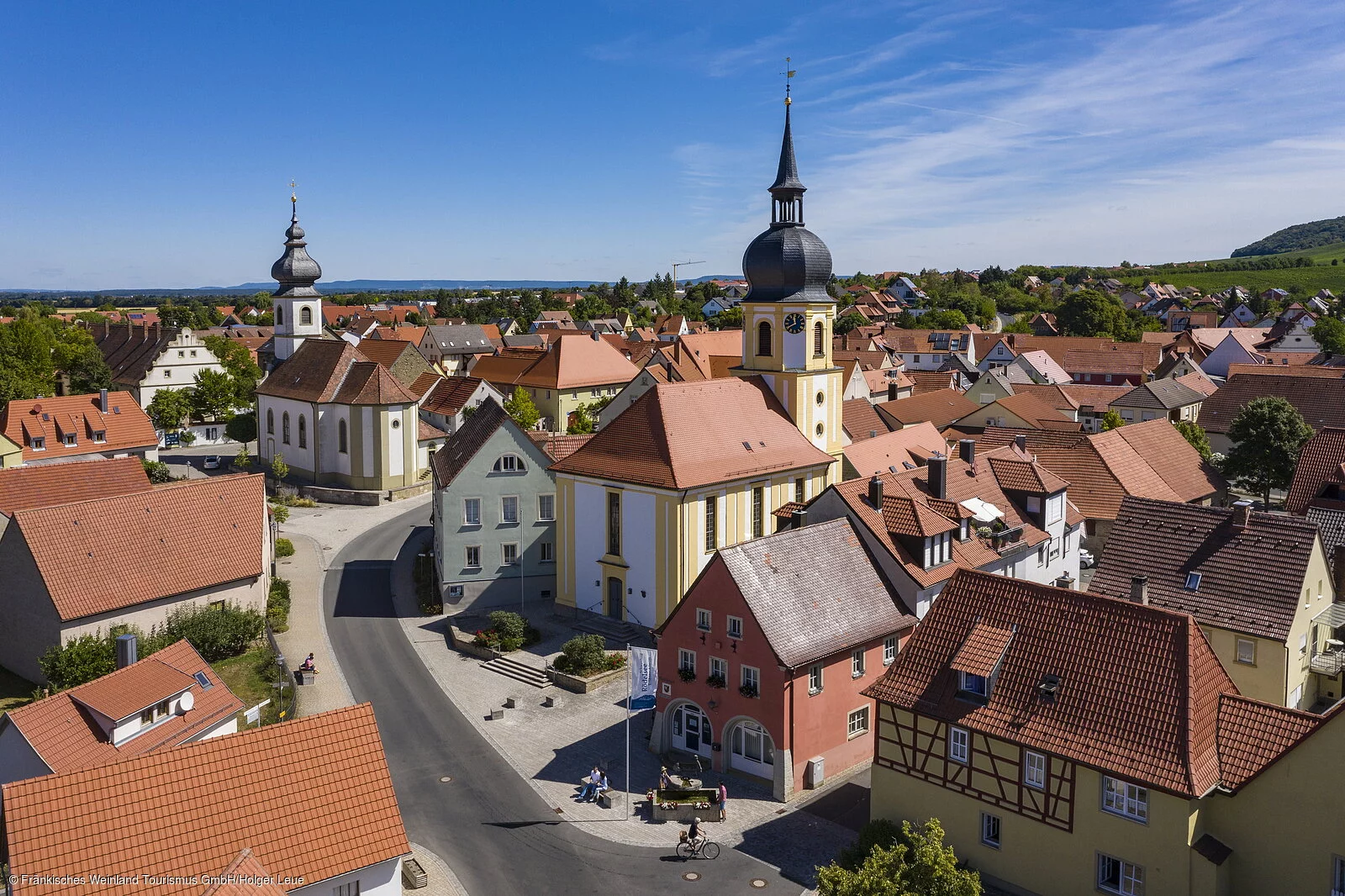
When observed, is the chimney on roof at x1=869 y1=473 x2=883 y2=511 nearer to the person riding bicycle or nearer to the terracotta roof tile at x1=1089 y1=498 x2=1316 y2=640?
the terracotta roof tile at x1=1089 y1=498 x2=1316 y2=640

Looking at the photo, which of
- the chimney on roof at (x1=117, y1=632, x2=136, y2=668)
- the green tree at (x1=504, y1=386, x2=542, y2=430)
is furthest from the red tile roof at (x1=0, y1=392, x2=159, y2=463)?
the chimney on roof at (x1=117, y1=632, x2=136, y2=668)

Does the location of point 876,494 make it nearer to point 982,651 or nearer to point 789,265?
point 982,651

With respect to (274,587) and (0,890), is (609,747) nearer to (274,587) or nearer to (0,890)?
(0,890)

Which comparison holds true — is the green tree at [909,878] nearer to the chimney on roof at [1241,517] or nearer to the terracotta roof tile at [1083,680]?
the terracotta roof tile at [1083,680]

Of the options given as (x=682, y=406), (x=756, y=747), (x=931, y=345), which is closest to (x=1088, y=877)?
(x=756, y=747)

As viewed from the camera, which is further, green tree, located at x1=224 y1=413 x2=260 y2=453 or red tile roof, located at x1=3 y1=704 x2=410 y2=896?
green tree, located at x1=224 y1=413 x2=260 y2=453

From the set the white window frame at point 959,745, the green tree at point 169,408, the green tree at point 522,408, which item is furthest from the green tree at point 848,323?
the white window frame at point 959,745

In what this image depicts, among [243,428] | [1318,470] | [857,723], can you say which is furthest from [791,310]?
[243,428]
